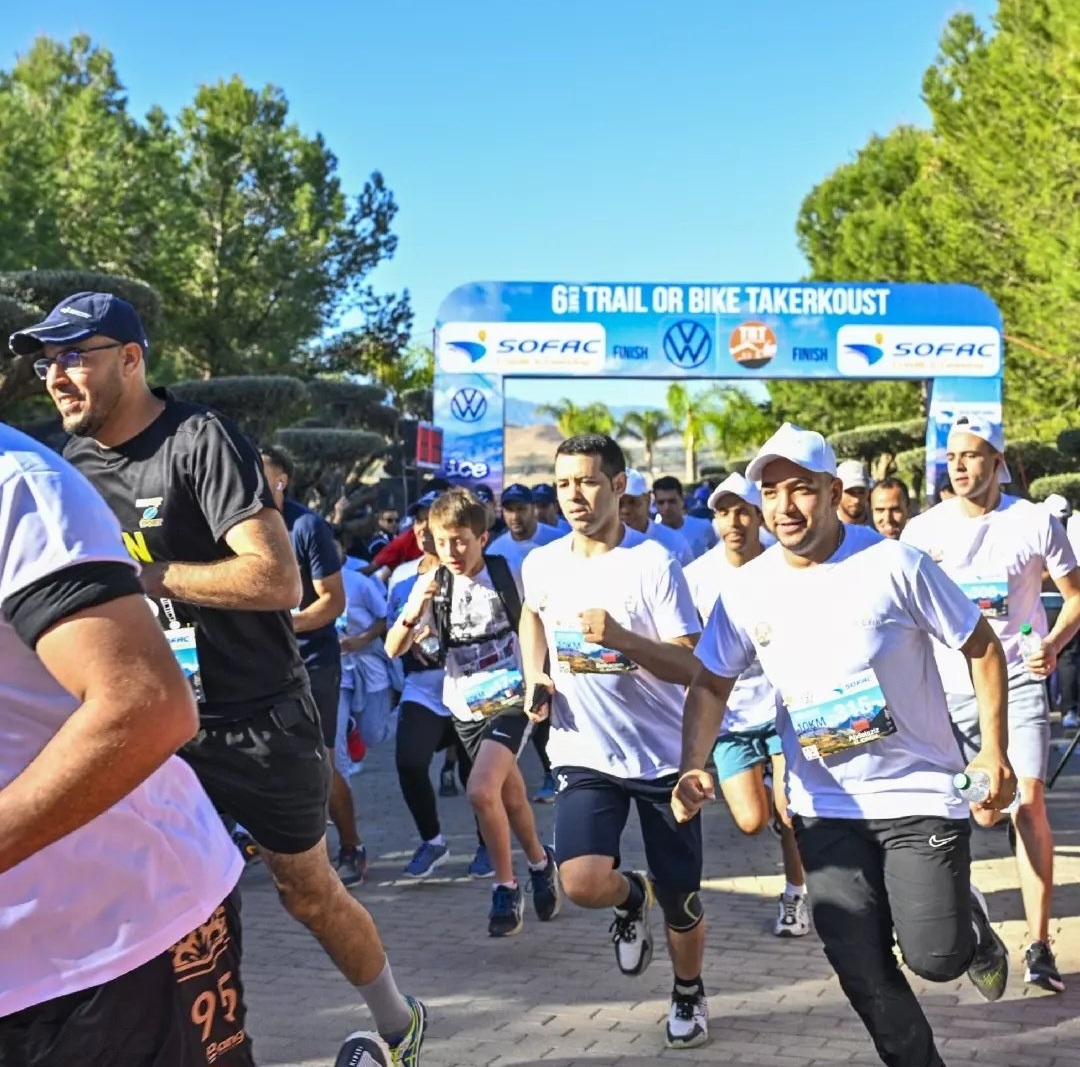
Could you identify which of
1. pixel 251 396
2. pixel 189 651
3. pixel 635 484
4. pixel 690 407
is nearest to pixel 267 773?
pixel 189 651

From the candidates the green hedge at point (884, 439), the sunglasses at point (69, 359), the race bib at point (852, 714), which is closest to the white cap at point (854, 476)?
the race bib at point (852, 714)

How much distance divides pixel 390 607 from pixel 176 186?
39.8m

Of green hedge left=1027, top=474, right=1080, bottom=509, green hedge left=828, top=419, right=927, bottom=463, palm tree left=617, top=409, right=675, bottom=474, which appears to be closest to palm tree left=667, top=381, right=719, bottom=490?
palm tree left=617, top=409, right=675, bottom=474

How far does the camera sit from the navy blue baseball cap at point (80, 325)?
11.0 ft

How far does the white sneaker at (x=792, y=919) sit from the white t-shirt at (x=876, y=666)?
228 centimetres

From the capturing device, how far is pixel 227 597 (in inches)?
143

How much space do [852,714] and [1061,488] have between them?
2266 centimetres

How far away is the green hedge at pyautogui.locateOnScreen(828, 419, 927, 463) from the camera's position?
3759 centimetres

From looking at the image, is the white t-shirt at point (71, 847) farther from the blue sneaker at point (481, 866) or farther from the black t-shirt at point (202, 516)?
the blue sneaker at point (481, 866)

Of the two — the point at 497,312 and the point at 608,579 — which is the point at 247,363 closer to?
the point at 497,312

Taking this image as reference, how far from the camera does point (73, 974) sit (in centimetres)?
219

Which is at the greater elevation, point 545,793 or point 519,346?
point 519,346

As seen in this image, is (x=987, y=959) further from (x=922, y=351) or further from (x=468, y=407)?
(x=922, y=351)

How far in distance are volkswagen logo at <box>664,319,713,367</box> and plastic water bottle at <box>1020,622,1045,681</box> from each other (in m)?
19.2
